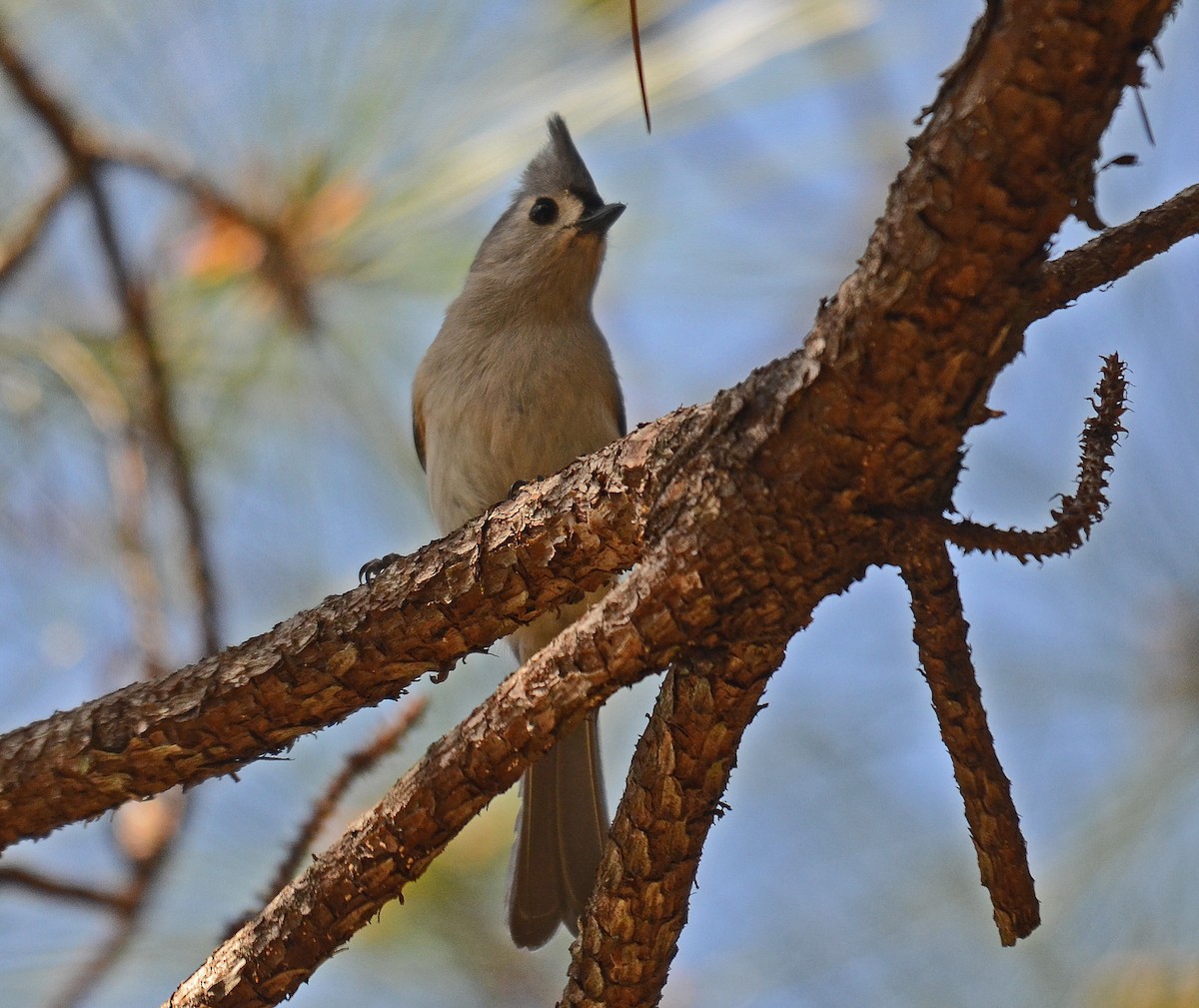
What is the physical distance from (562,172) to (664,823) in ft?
6.92

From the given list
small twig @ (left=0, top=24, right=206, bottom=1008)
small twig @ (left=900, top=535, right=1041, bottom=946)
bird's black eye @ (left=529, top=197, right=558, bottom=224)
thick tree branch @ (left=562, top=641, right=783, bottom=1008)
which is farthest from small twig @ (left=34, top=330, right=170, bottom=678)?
small twig @ (left=900, top=535, right=1041, bottom=946)

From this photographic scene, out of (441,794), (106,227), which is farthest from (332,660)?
(106,227)

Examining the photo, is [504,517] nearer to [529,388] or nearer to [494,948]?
[529,388]

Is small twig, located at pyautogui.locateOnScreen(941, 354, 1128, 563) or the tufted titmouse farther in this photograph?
the tufted titmouse

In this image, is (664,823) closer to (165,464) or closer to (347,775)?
(347,775)

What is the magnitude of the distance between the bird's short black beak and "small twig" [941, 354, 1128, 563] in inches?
73.9

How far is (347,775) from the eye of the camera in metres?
2.05

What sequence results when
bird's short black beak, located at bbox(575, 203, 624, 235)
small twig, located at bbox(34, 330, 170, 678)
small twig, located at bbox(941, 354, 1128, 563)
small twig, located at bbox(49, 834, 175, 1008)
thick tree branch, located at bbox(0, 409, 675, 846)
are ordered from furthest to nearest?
bird's short black beak, located at bbox(575, 203, 624, 235), small twig, located at bbox(34, 330, 170, 678), small twig, located at bbox(49, 834, 175, 1008), thick tree branch, located at bbox(0, 409, 675, 846), small twig, located at bbox(941, 354, 1128, 563)

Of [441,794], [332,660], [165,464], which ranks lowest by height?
[441,794]

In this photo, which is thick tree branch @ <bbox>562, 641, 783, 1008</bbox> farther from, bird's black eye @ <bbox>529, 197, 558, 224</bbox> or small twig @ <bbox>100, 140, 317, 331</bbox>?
bird's black eye @ <bbox>529, 197, 558, 224</bbox>

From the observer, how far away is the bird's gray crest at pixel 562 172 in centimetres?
308

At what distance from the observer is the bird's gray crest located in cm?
308

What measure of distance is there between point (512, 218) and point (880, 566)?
216 centimetres

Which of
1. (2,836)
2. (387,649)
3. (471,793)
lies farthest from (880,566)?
(2,836)
